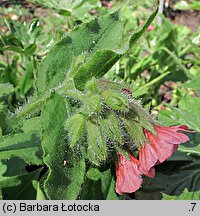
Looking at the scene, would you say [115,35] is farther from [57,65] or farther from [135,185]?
[135,185]

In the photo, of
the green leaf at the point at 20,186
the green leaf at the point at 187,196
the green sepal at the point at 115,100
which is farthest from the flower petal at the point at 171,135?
the green leaf at the point at 20,186

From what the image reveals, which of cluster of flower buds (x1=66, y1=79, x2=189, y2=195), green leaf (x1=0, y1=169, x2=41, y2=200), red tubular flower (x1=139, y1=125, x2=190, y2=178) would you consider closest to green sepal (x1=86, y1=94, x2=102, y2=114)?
cluster of flower buds (x1=66, y1=79, x2=189, y2=195)

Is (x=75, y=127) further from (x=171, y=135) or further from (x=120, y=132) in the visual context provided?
(x=171, y=135)

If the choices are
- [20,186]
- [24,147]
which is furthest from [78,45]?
[20,186]

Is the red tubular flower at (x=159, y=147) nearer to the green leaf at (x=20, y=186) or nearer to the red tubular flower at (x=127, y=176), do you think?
the red tubular flower at (x=127, y=176)

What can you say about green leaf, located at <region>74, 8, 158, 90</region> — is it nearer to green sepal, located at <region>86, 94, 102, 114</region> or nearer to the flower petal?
green sepal, located at <region>86, 94, 102, 114</region>

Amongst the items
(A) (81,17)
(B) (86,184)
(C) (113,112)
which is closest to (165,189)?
(B) (86,184)

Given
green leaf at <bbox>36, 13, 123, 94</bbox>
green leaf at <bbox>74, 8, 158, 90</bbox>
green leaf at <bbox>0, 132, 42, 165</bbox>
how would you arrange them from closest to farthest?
green leaf at <bbox>74, 8, 158, 90</bbox> < green leaf at <bbox>0, 132, 42, 165</bbox> < green leaf at <bbox>36, 13, 123, 94</bbox>
